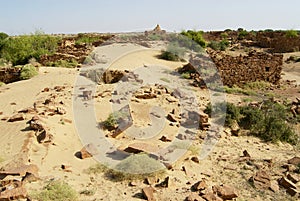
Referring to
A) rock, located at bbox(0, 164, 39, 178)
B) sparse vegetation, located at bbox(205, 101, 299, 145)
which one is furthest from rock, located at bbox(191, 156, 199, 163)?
rock, located at bbox(0, 164, 39, 178)

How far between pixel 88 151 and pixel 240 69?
33.7 feet

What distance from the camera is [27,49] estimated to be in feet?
71.2

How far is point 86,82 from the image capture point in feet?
45.4

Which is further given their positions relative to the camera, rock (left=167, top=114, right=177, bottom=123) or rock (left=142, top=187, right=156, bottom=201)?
rock (left=167, top=114, right=177, bottom=123)

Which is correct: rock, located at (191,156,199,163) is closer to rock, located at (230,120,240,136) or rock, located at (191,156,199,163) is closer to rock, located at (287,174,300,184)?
rock, located at (287,174,300,184)

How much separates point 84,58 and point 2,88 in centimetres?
689

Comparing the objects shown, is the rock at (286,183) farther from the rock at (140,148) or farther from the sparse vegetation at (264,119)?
the sparse vegetation at (264,119)

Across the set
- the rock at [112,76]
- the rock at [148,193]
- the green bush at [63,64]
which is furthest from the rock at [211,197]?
the green bush at [63,64]

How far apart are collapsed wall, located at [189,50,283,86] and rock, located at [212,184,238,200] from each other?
9.40 metres

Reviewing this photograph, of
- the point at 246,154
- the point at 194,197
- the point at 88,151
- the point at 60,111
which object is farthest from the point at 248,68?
the point at 194,197

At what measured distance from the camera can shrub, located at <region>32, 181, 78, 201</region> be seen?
18.0ft

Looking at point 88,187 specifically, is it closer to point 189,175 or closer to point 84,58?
point 189,175

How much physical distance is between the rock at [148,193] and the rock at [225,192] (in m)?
1.13

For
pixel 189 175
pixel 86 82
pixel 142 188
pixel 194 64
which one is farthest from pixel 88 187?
pixel 194 64
